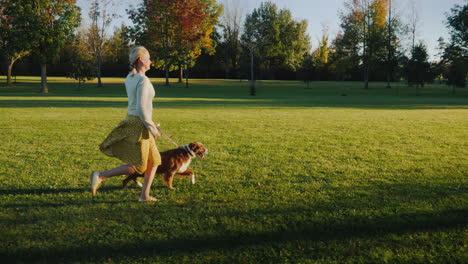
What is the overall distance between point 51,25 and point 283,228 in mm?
40218

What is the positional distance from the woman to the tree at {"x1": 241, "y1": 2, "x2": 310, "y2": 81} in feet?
228

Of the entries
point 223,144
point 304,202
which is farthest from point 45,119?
point 304,202

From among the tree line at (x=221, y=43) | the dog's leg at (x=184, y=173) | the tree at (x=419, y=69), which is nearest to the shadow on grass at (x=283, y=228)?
the dog's leg at (x=184, y=173)

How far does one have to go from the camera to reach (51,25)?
1460 inches

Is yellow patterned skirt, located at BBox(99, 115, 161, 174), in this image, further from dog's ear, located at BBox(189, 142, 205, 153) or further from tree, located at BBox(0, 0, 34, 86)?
tree, located at BBox(0, 0, 34, 86)

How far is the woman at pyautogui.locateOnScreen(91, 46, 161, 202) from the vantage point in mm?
4473

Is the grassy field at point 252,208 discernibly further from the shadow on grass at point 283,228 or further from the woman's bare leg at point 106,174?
the woman's bare leg at point 106,174

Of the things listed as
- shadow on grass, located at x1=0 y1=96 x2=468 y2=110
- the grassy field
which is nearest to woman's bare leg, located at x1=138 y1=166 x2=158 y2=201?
the grassy field

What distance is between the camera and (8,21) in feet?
127

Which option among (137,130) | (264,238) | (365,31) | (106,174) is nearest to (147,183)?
(106,174)

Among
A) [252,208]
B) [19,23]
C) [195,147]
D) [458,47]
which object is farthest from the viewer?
[458,47]

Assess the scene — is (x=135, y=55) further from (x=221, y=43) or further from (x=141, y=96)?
(x=221, y=43)

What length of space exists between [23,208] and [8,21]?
139 ft

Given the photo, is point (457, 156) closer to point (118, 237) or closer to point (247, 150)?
point (247, 150)
